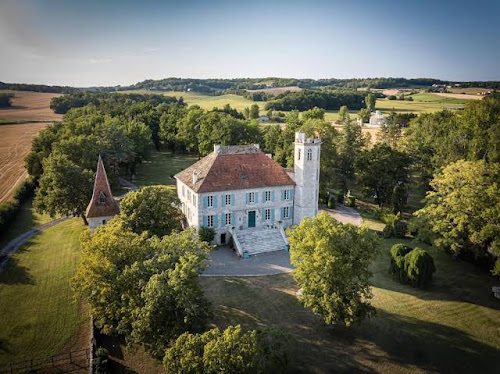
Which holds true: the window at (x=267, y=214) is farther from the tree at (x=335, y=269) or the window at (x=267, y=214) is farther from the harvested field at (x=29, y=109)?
the harvested field at (x=29, y=109)

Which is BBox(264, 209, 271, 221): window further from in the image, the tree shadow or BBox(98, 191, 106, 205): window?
the tree shadow

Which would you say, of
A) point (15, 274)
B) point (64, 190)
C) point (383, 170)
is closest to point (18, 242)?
point (64, 190)

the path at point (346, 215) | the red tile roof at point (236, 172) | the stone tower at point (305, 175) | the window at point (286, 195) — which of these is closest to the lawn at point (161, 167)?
the red tile roof at point (236, 172)

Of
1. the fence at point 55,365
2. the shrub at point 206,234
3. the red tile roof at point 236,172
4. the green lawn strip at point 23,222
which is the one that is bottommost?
the fence at point 55,365

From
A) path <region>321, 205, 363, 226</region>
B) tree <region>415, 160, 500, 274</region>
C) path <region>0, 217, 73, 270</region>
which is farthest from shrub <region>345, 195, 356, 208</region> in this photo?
path <region>0, 217, 73, 270</region>

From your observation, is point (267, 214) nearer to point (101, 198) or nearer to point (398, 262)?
point (398, 262)

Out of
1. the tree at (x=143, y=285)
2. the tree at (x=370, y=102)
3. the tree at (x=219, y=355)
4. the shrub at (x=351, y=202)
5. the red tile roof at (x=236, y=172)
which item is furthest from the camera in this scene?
the tree at (x=370, y=102)
